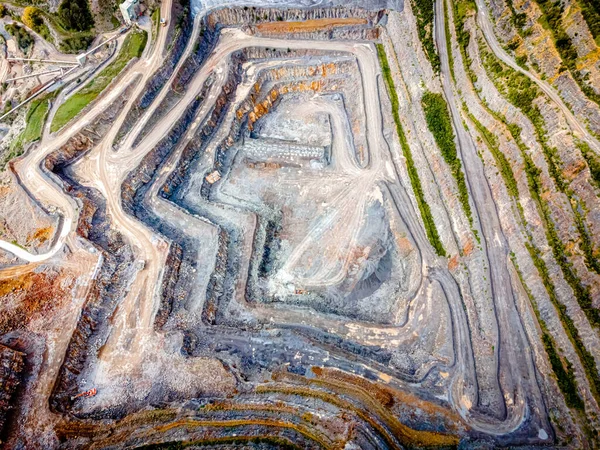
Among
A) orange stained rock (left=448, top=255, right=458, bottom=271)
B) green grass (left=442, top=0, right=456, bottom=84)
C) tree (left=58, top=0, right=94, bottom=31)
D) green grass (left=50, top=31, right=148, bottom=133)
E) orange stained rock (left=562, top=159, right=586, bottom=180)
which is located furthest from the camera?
tree (left=58, top=0, right=94, bottom=31)

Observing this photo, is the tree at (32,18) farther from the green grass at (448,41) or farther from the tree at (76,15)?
the green grass at (448,41)

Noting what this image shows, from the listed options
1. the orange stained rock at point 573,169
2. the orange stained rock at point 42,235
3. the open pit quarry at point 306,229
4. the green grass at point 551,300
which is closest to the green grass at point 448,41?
the open pit quarry at point 306,229

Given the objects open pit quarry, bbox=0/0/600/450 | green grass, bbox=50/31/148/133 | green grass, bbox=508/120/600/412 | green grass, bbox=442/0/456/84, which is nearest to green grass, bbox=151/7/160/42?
open pit quarry, bbox=0/0/600/450

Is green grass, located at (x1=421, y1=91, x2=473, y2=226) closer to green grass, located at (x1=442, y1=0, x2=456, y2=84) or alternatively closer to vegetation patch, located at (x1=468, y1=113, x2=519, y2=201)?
vegetation patch, located at (x1=468, y1=113, x2=519, y2=201)

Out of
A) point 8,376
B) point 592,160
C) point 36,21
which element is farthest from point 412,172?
point 36,21

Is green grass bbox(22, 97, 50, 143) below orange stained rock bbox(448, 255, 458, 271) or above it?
above

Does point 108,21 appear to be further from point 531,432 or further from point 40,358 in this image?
point 531,432

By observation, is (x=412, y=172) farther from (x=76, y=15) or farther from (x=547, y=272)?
(x=76, y=15)
